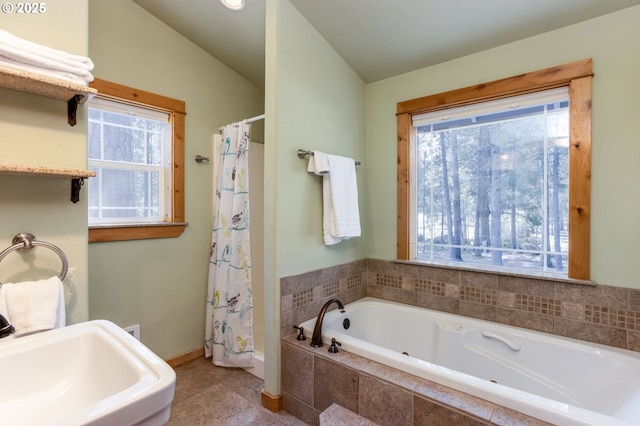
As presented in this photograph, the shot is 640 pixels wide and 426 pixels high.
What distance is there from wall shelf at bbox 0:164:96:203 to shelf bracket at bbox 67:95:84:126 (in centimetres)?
22

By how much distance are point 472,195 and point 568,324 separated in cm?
95

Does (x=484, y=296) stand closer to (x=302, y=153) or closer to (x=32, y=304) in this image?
(x=302, y=153)

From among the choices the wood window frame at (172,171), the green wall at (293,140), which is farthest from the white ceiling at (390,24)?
the wood window frame at (172,171)

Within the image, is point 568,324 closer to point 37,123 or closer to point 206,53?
point 37,123

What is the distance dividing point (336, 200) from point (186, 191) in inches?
48.1

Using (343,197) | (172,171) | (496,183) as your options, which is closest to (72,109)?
(172,171)

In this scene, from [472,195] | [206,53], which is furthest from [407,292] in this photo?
[206,53]

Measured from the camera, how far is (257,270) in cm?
274

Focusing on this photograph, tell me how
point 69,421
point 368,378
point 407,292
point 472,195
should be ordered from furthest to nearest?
1. point 407,292
2. point 472,195
3. point 368,378
4. point 69,421

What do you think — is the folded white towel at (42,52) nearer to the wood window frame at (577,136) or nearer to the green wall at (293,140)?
the green wall at (293,140)

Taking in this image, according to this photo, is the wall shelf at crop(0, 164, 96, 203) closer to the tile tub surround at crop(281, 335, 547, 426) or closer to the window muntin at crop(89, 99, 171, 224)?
the window muntin at crop(89, 99, 171, 224)

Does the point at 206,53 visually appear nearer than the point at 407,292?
No

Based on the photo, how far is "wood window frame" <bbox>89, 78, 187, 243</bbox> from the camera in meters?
2.06

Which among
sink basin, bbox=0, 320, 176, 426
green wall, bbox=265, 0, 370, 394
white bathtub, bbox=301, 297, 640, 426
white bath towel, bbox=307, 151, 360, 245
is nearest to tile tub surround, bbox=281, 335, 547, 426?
white bathtub, bbox=301, 297, 640, 426
